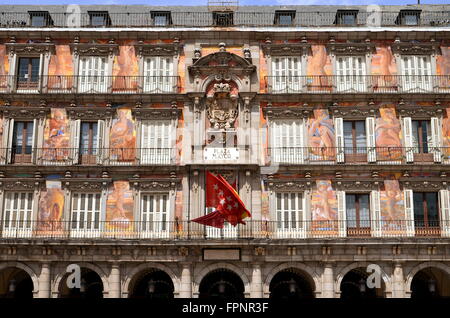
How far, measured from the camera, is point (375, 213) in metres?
34.5

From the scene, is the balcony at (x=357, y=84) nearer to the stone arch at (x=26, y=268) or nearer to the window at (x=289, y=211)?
the window at (x=289, y=211)

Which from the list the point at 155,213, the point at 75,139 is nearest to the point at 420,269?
the point at 155,213

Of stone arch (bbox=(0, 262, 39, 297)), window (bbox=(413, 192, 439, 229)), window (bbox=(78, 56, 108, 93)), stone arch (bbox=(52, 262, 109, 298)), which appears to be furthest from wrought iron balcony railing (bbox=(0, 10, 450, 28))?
stone arch (bbox=(52, 262, 109, 298))

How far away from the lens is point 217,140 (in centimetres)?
3559

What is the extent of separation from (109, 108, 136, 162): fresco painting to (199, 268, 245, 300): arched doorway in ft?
23.9

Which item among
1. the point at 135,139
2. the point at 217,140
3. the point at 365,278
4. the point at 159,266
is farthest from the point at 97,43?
the point at 365,278

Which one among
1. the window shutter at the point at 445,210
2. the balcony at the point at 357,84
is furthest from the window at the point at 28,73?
the window shutter at the point at 445,210

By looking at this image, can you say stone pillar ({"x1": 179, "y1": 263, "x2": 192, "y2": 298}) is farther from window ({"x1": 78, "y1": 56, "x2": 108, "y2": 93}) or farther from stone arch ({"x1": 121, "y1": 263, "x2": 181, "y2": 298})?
window ({"x1": 78, "y1": 56, "x2": 108, "y2": 93})

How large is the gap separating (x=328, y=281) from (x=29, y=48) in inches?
752

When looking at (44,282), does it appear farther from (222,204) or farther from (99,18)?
(99,18)

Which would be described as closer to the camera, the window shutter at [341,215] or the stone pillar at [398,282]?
the stone pillar at [398,282]

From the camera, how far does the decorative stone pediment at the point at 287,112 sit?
35.7m

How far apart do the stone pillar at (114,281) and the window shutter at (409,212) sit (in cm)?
1396
